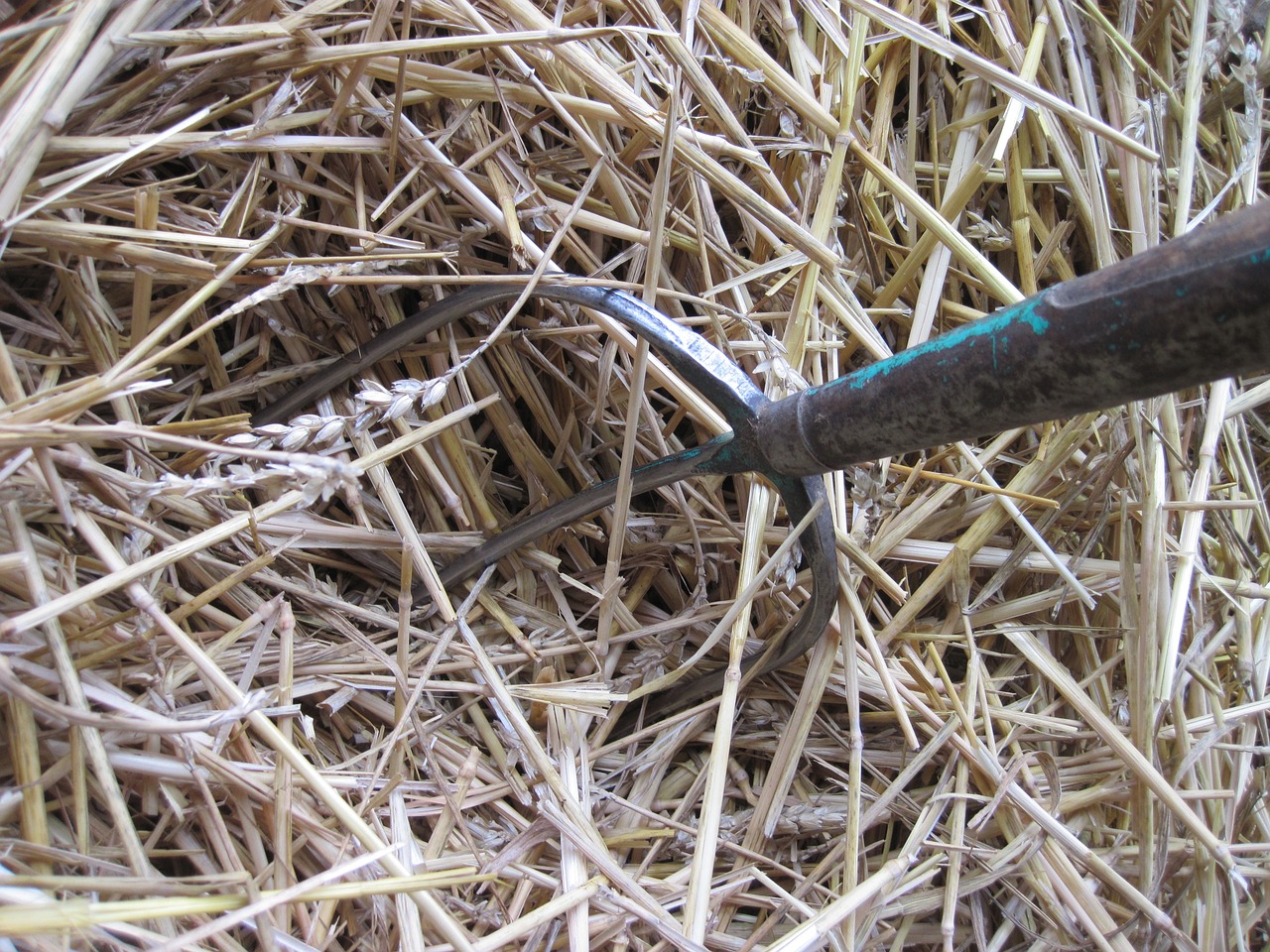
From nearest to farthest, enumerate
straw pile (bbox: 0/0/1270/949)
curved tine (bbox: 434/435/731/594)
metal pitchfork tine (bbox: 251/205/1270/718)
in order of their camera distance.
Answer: metal pitchfork tine (bbox: 251/205/1270/718) → straw pile (bbox: 0/0/1270/949) → curved tine (bbox: 434/435/731/594)

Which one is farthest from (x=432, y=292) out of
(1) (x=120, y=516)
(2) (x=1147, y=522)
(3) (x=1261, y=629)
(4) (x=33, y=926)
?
(3) (x=1261, y=629)

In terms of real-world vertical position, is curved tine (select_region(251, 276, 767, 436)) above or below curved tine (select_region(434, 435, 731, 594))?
above

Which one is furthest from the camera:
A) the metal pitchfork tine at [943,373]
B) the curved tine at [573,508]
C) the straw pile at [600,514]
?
the curved tine at [573,508]

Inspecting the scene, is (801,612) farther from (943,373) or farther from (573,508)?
(943,373)

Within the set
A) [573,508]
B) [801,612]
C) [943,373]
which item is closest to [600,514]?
[573,508]

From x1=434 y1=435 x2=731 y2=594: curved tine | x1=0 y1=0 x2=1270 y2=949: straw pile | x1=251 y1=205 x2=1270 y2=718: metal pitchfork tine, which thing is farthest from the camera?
x1=434 y1=435 x2=731 y2=594: curved tine

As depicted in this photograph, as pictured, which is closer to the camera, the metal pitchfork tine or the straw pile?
the metal pitchfork tine
